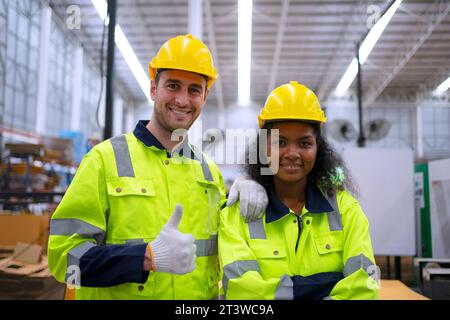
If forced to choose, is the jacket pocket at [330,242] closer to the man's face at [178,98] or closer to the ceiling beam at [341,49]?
the man's face at [178,98]

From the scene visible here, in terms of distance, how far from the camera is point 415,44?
7336 millimetres

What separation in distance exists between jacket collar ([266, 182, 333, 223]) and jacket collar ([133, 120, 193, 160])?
0.40 meters

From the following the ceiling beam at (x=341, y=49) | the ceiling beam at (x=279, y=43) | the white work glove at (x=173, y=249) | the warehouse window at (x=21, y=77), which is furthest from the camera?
the warehouse window at (x=21, y=77)

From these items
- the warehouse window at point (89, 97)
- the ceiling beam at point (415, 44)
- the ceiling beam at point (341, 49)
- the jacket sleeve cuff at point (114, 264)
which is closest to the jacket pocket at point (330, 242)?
the jacket sleeve cuff at point (114, 264)

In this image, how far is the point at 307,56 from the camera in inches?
448

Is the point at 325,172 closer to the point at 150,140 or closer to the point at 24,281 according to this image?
the point at 150,140

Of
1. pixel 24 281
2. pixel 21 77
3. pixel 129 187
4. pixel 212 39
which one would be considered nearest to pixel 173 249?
pixel 129 187

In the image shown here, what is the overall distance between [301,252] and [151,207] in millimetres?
568

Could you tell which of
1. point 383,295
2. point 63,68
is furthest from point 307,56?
point 383,295

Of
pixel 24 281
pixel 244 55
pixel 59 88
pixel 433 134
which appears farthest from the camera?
pixel 433 134

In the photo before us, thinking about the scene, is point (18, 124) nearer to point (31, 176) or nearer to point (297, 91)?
point (31, 176)

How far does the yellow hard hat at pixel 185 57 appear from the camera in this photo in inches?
51.8

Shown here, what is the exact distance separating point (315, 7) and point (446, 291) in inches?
292

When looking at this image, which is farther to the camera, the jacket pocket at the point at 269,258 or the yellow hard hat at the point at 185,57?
the yellow hard hat at the point at 185,57
